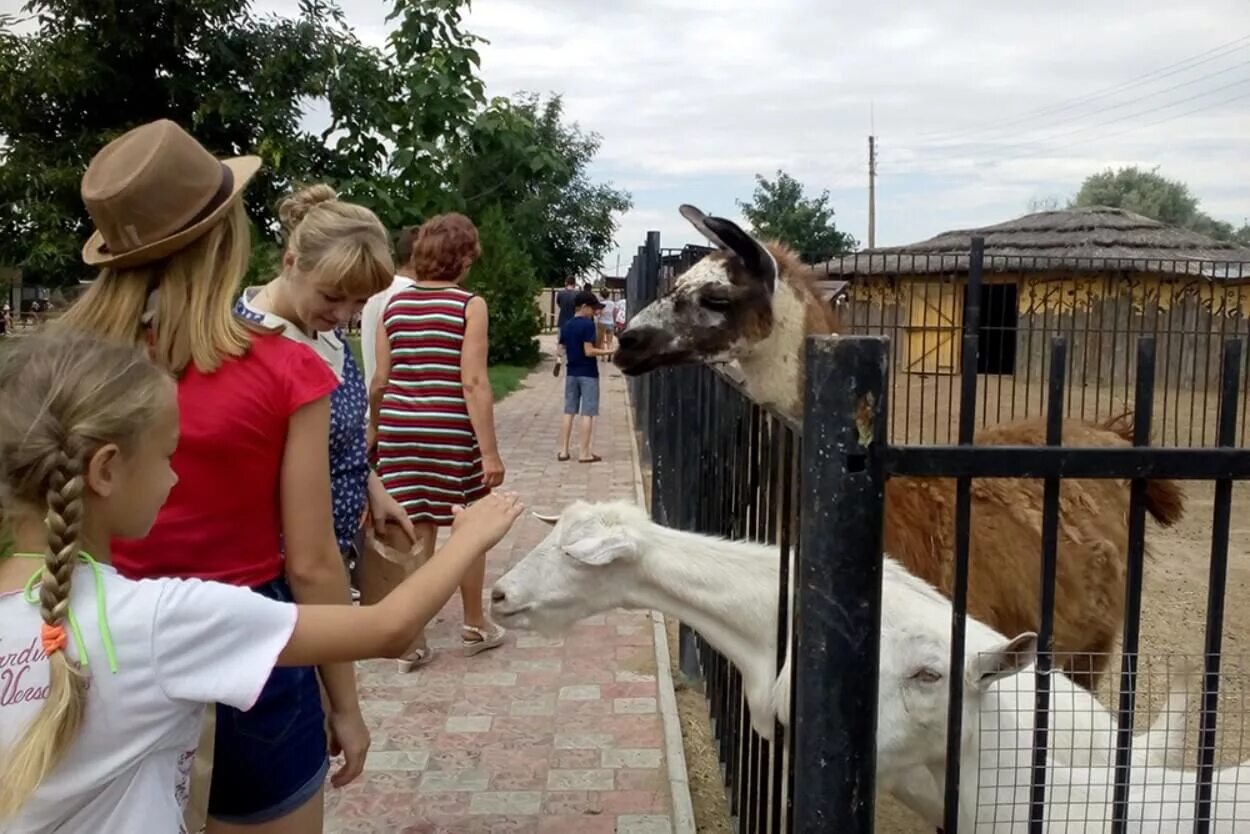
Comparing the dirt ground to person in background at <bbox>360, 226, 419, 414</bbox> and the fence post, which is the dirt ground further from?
person in background at <bbox>360, 226, 419, 414</bbox>

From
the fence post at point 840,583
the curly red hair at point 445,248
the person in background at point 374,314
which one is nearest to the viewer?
the fence post at point 840,583

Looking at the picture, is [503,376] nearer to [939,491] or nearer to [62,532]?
[939,491]

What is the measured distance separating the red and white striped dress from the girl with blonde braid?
130 inches

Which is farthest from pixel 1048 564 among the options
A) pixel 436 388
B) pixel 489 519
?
pixel 436 388

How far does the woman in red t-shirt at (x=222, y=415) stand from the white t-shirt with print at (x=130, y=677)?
15.3 inches

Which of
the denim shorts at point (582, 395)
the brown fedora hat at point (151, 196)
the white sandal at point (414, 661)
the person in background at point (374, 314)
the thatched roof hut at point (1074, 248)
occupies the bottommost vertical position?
the white sandal at point (414, 661)

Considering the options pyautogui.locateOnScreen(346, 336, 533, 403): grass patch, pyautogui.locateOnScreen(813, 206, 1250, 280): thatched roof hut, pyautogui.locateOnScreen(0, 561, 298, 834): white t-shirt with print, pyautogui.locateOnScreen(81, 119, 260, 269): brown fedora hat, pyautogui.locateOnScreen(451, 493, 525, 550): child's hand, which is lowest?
pyautogui.locateOnScreen(346, 336, 533, 403): grass patch

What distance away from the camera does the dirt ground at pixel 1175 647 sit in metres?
3.90

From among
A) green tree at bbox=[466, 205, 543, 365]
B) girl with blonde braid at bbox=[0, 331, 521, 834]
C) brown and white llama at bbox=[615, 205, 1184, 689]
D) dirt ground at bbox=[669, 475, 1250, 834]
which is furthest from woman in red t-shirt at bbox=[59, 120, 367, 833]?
green tree at bbox=[466, 205, 543, 365]

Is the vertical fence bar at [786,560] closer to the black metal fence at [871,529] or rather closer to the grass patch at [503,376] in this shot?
the black metal fence at [871,529]

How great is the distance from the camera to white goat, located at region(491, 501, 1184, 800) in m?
2.37

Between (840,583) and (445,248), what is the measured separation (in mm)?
3548

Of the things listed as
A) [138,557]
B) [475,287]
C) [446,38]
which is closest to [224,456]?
[138,557]

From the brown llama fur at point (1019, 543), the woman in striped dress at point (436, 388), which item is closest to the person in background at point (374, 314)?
the woman in striped dress at point (436, 388)
